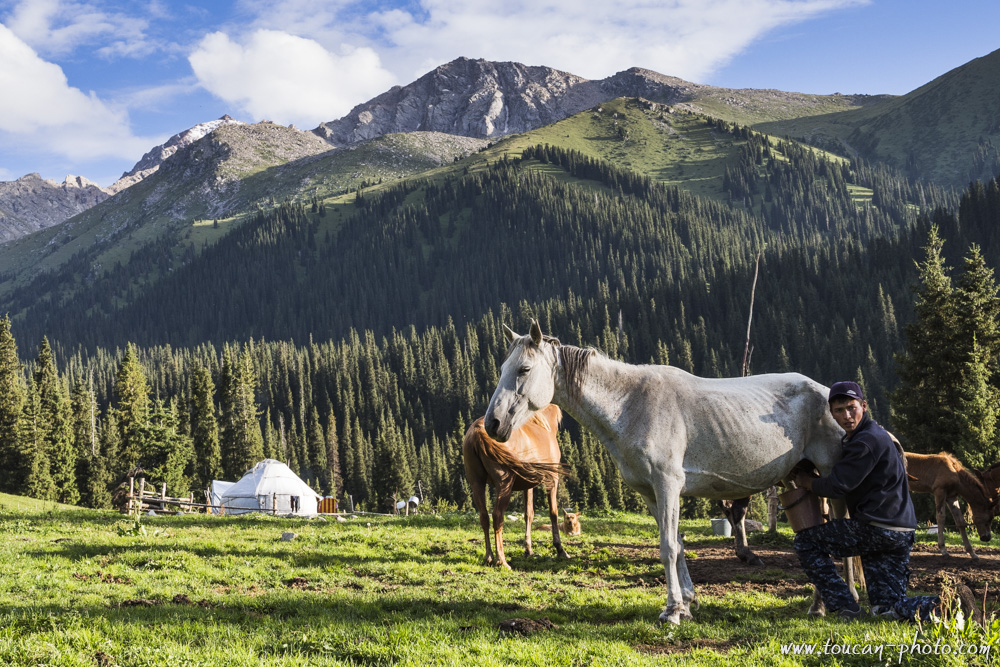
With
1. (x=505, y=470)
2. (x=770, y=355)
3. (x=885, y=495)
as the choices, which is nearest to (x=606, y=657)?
(x=885, y=495)

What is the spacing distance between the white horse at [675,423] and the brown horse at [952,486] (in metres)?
10.1

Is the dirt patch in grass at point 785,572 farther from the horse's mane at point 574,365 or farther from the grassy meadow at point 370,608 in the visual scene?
the horse's mane at point 574,365

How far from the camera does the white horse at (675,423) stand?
8.73m

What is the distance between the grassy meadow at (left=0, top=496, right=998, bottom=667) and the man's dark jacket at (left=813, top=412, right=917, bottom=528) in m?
1.26

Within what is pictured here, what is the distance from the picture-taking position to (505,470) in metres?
14.7

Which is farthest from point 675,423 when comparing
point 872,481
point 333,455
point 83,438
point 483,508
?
point 333,455

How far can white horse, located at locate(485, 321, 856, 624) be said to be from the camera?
8.73m

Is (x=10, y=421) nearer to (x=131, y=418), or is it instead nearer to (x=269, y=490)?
(x=131, y=418)

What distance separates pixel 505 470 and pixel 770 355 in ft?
567

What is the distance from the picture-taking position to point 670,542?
863cm

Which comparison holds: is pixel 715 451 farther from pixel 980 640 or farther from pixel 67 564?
pixel 67 564

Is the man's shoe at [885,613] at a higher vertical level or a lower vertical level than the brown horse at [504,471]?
lower

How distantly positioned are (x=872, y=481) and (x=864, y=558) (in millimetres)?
975

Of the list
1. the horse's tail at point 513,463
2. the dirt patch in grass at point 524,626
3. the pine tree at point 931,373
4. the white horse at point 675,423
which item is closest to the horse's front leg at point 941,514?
the white horse at point 675,423
